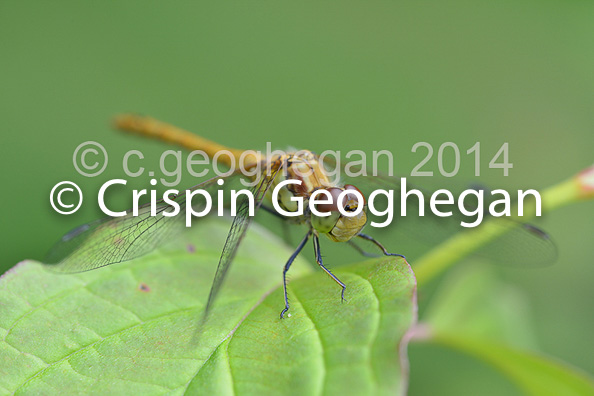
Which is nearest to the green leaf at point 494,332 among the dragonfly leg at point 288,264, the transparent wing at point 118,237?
the dragonfly leg at point 288,264

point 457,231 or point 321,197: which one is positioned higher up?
point 321,197

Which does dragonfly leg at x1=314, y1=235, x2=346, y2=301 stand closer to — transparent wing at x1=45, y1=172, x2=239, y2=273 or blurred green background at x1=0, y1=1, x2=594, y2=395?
transparent wing at x1=45, y1=172, x2=239, y2=273

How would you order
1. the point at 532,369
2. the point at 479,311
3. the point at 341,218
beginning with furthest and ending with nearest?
the point at 479,311
the point at 341,218
the point at 532,369

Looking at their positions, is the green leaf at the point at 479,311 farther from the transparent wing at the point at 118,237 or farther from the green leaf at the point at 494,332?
the transparent wing at the point at 118,237

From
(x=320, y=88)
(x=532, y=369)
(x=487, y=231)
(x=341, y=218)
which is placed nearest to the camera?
(x=532, y=369)

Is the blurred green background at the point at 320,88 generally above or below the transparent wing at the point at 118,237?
above

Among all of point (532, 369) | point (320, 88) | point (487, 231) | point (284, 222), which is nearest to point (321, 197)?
point (284, 222)

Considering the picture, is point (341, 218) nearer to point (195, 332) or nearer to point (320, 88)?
point (195, 332)

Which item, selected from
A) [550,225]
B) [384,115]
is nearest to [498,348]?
[550,225]
